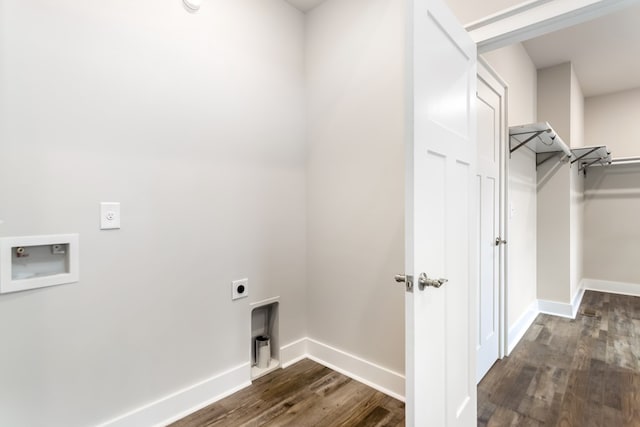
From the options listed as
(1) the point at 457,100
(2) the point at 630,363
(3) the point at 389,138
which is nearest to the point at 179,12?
(3) the point at 389,138

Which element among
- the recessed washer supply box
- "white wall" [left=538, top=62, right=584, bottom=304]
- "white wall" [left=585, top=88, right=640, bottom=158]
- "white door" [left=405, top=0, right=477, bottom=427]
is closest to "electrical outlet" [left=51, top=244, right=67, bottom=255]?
the recessed washer supply box

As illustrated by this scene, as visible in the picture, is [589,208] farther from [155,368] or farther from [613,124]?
[155,368]

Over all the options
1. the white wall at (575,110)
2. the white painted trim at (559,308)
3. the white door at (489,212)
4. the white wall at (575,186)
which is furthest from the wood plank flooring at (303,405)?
the white wall at (575,110)

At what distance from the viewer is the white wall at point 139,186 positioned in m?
1.28

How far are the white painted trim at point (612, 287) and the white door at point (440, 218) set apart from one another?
161 inches

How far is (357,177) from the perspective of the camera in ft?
7.03

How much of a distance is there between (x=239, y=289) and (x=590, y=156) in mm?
4260

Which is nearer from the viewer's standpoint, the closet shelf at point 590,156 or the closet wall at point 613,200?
the closet shelf at point 590,156

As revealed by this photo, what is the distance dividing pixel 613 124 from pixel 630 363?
3.41m

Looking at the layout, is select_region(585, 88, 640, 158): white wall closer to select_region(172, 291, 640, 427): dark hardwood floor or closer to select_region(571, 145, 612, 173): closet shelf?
select_region(571, 145, 612, 173): closet shelf

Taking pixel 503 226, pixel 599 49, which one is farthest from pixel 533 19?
pixel 599 49

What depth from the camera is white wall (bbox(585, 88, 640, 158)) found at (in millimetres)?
4082

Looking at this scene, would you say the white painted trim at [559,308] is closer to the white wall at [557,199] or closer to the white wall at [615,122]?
the white wall at [557,199]

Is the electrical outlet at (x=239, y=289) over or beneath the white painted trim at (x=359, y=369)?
over
